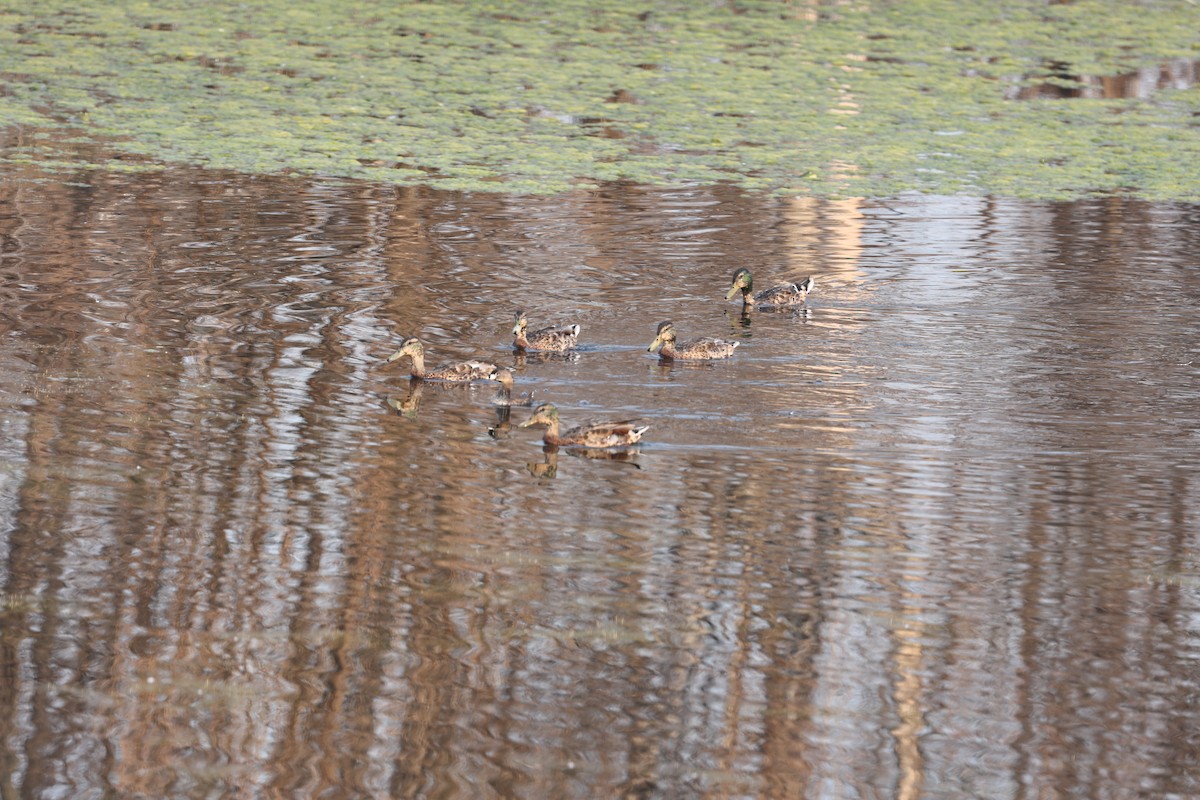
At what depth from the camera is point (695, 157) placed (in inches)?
618

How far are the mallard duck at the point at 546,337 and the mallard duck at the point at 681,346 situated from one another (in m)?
0.46

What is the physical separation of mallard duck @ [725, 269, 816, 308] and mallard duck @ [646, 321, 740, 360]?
1185 millimetres

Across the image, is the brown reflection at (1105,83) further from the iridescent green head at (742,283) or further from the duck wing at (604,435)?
the duck wing at (604,435)

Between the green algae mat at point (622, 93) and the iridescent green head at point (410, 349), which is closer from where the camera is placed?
the iridescent green head at point (410, 349)

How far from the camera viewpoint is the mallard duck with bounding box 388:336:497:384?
9609mm

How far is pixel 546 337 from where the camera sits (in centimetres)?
1016

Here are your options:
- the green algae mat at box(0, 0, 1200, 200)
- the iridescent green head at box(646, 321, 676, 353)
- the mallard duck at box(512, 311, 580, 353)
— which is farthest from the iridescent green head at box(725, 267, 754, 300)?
the green algae mat at box(0, 0, 1200, 200)

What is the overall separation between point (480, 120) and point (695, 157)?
2264 mm

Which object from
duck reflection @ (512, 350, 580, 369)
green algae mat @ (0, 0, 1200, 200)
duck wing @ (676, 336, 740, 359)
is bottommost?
duck reflection @ (512, 350, 580, 369)

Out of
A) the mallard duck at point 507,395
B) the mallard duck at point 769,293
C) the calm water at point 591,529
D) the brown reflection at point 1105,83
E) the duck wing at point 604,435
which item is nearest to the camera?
the calm water at point 591,529

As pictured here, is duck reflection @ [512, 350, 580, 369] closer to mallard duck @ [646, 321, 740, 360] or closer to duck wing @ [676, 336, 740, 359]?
mallard duck @ [646, 321, 740, 360]

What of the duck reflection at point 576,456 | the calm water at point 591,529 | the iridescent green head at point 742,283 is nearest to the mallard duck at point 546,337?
A: the calm water at point 591,529

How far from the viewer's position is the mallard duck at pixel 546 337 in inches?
401

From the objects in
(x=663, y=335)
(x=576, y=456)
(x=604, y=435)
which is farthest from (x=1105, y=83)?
(x=576, y=456)
